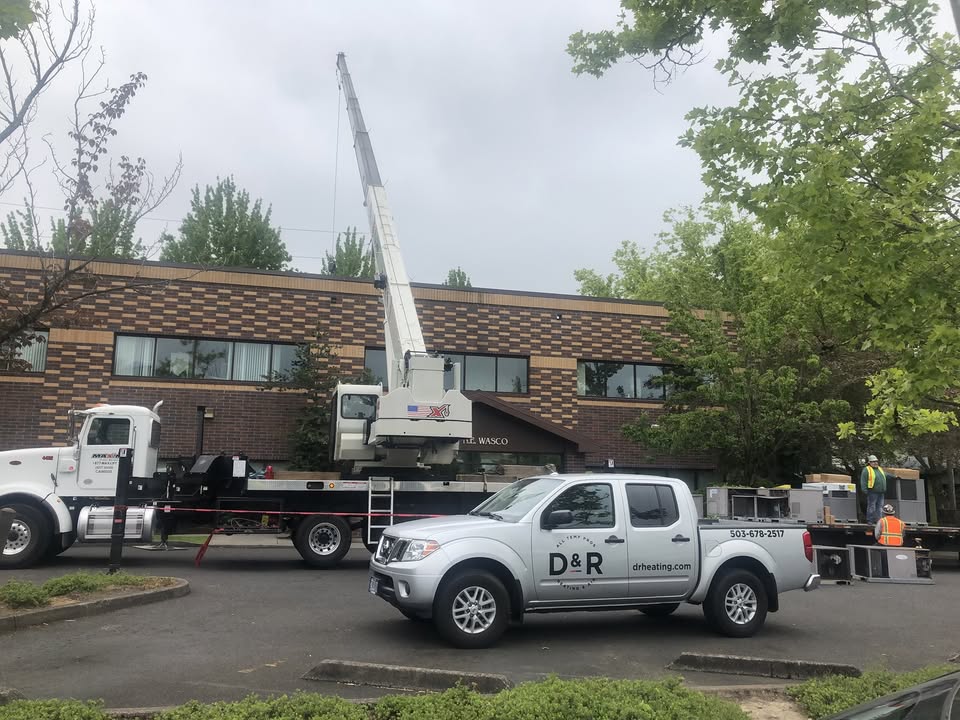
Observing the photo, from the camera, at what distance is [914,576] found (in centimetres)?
1436

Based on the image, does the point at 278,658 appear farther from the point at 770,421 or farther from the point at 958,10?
the point at 770,421

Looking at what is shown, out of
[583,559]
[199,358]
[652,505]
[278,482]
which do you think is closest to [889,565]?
[652,505]

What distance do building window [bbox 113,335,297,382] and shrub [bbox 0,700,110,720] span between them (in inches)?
721

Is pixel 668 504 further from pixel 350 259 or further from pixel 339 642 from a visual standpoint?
pixel 350 259

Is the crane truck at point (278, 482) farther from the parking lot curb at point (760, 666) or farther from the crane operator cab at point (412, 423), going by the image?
the parking lot curb at point (760, 666)

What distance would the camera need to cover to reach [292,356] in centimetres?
2352

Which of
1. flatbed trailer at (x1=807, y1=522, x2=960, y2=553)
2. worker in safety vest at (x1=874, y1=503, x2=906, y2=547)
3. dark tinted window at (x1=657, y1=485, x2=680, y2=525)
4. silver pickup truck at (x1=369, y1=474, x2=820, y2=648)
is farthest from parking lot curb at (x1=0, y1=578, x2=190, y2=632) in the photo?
worker in safety vest at (x1=874, y1=503, x2=906, y2=547)

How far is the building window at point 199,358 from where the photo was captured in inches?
891

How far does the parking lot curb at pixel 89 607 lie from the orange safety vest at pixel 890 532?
13060 mm

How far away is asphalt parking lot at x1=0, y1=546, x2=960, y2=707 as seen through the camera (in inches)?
265

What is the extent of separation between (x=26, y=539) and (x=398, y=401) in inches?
258

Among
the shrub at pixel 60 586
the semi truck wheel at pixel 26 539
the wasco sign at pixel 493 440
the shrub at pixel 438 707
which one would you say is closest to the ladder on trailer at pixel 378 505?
the shrub at pixel 60 586

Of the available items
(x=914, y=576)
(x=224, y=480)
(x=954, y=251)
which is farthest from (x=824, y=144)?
(x=224, y=480)

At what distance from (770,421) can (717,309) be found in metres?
3.72
